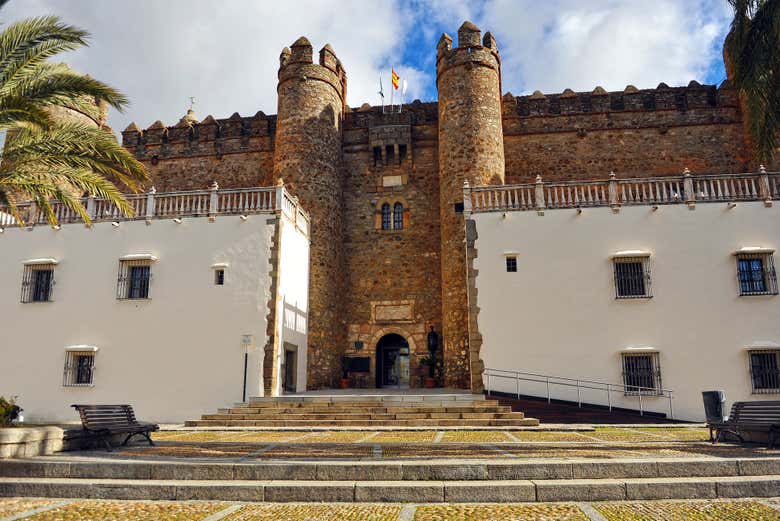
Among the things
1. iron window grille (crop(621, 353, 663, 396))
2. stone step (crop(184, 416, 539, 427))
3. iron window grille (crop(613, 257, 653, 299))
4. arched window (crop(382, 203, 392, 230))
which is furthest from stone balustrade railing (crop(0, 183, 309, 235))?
iron window grille (crop(621, 353, 663, 396))

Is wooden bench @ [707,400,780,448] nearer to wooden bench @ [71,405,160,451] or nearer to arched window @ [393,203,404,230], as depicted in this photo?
wooden bench @ [71,405,160,451]

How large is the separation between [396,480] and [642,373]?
998 centimetres

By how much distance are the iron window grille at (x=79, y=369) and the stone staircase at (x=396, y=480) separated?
9861 mm

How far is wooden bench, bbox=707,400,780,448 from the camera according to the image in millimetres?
8062

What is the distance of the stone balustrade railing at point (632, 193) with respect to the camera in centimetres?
1523

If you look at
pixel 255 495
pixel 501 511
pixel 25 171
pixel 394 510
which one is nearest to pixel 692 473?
pixel 501 511

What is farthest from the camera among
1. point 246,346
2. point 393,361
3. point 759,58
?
point 393,361

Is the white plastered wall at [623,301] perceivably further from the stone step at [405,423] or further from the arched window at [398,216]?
the arched window at [398,216]

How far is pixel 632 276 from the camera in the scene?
14.9 meters

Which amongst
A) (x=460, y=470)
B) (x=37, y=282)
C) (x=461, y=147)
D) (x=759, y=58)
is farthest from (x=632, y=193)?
(x=37, y=282)

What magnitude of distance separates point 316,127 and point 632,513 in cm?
1668

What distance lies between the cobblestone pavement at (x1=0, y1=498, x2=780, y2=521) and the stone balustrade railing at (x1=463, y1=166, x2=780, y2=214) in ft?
35.0

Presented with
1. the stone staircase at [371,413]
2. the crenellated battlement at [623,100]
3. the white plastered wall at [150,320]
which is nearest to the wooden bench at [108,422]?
the stone staircase at [371,413]

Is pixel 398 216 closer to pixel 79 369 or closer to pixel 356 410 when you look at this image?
pixel 356 410
